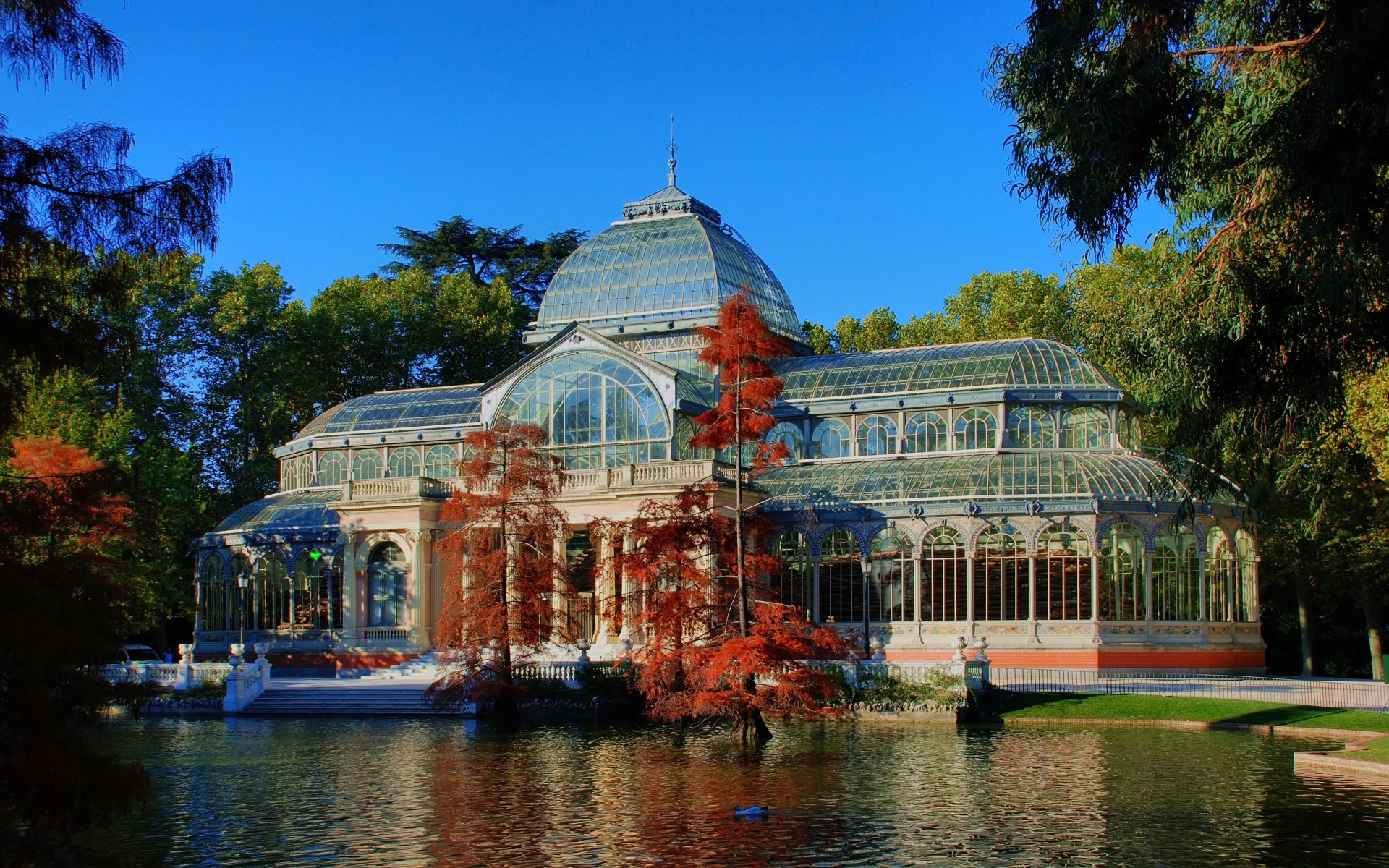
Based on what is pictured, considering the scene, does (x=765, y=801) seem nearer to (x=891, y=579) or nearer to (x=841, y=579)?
(x=891, y=579)

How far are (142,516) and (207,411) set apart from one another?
5642cm

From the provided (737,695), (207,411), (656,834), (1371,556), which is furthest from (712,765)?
(207,411)

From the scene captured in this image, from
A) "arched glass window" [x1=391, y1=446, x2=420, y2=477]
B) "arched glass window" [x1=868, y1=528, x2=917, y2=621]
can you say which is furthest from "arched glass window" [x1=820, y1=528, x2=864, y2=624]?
"arched glass window" [x1=391, y1=446, x2=420, y2=477]

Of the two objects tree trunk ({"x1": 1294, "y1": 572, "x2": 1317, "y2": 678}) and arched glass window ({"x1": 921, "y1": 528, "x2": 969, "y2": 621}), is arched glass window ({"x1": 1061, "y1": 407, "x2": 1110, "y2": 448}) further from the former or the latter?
tree trunk ({"x1": 1294, "y1": 572, "x2": 1317, "y2": 678})

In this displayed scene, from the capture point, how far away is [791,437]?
54062 mm

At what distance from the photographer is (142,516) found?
14758mm

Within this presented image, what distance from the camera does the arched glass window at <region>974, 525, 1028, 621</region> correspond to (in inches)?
1837

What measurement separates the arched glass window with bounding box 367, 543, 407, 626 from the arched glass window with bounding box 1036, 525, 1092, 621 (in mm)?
22644

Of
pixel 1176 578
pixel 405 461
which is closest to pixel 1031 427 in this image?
pixel 1176 578

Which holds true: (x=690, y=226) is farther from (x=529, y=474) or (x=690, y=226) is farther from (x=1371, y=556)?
(x=1371, y=556)

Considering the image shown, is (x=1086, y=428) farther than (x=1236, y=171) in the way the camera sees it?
Yes

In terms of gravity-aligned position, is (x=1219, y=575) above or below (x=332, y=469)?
below

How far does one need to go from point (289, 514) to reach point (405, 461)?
5033 millimetres

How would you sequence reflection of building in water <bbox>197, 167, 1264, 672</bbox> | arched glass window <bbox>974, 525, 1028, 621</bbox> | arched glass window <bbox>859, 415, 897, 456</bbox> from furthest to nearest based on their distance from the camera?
1. arched glass window <bbox>859, 415, 897, 456</bbox>
2. arched glass window <bbox>974, 525, 1028, 621</bbox>
3. reflection of building in water <bbox>197, 167, 1264, 672</bbox>
